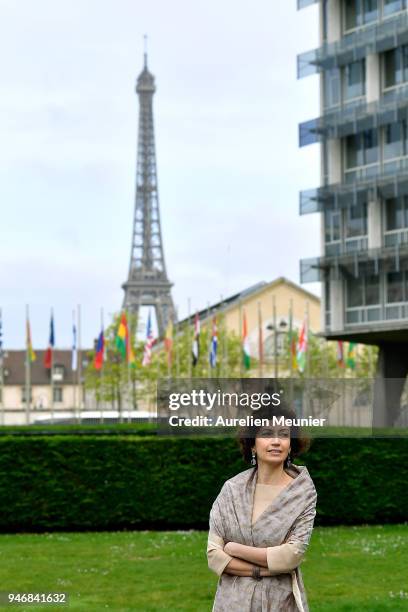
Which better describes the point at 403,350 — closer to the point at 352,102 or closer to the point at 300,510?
the point at 352,102

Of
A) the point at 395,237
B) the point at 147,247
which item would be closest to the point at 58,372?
the point at 147,247

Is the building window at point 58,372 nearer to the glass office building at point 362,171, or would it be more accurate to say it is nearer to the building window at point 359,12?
the glass office building at point 362,171

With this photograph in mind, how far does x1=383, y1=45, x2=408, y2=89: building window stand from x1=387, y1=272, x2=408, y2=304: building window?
27.0 ft

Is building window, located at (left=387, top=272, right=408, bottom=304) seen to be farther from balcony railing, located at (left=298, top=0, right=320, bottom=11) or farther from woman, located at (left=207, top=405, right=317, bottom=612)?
woman, located at (left=207, top=405, right=317, bottom=612)

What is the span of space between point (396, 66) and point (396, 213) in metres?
6.29

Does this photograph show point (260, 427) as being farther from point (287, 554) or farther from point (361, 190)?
point (361, 190)

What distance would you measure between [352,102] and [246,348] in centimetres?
2286

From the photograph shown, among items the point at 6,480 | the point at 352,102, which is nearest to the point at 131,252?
the point at 352,102

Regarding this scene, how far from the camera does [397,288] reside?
52.2 metres

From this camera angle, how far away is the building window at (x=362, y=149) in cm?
5369

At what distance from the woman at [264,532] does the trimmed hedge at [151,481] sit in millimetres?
16264

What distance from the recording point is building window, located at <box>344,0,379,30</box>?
5392 centimetres

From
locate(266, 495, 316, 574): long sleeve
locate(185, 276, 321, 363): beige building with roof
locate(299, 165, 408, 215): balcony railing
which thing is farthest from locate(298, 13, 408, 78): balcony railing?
locate(185, 276, 321, 363): beige building with roof

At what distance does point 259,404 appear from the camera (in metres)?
6.88
